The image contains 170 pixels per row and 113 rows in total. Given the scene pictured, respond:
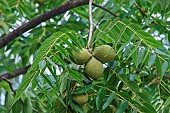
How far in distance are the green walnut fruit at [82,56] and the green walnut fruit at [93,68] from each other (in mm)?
11

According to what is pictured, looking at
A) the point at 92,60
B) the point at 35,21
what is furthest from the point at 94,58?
the point at 35,21

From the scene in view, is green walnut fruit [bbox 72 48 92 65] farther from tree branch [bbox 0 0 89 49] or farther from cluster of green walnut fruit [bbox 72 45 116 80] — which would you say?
tree branch [bbox 0 0 89 49]

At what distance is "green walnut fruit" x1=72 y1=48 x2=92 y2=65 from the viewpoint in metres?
1.13

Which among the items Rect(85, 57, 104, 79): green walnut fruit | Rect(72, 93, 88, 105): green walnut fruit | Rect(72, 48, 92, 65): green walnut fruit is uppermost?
Rect(72, 48, 92, 65): green walnut fruit

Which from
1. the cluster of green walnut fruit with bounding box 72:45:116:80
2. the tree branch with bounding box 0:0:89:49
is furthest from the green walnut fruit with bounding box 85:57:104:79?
the tree branch with bounding box 0:0:89:49

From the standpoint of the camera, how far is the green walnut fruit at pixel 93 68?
3.67 feet

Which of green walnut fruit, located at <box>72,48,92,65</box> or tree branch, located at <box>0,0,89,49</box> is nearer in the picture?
green walnut fruit, located at <box>72,48,92,65</box>

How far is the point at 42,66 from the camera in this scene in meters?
1.05

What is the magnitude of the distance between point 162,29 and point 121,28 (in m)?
0.61

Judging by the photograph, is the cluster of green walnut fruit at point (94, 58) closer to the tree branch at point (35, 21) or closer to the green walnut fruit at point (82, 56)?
the green walnut fruit at point (82, 56)

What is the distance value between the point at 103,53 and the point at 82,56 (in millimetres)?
58

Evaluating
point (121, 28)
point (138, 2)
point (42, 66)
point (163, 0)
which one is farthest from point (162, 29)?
point (42, 66)

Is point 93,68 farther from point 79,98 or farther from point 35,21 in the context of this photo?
point 35,21

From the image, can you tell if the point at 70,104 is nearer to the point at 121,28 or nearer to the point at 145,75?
the point at 121,28
